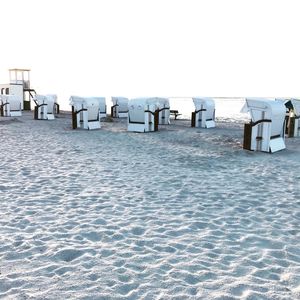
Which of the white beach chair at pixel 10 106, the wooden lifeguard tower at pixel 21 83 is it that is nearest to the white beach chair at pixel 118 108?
the white beach chair at pixel 10 106

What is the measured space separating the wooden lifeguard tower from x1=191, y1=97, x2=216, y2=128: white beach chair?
23.2 metres

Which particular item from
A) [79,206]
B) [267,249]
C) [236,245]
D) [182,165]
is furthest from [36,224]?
[182,165]

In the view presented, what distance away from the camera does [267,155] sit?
12016mm

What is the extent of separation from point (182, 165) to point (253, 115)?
13.2 ft

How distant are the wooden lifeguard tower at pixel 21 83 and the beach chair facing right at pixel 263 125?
102 ft

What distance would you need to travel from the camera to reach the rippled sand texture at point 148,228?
3717 mm

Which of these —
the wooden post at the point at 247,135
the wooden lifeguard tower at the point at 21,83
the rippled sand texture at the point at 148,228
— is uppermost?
the wooden lifeguard tower at the point at 21,83

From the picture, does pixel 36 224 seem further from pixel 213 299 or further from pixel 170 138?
pixel 170 138

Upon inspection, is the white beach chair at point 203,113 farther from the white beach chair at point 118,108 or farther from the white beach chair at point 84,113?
the white beach chair at point 118,108

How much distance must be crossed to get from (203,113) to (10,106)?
1678 centimetres

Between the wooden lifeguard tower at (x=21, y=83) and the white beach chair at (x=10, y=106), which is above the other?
the wooden lifeguard tower at (x=21, y=83)

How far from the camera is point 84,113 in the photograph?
19766 mm

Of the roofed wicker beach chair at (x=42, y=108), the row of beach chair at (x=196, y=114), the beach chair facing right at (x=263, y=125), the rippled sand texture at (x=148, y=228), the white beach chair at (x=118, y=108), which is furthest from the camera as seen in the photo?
the white beach chair at (x=118, y=108)

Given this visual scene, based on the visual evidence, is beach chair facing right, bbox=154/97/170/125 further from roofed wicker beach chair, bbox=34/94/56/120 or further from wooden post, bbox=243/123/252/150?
wooden post, bbox=243/123/252/150
